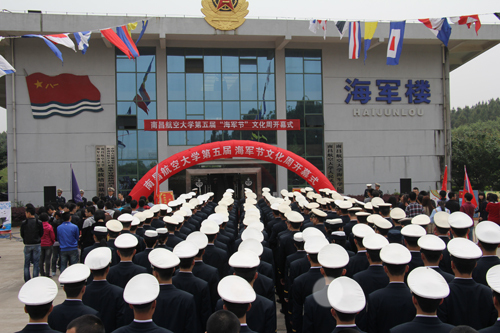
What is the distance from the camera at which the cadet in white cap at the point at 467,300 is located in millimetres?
3262

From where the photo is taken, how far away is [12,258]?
1075cm

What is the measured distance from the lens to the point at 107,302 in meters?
3.57

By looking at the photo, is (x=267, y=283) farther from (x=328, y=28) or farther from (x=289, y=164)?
(x=328, y=28)

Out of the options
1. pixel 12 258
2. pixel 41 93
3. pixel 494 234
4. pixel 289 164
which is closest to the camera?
pixel 494 234

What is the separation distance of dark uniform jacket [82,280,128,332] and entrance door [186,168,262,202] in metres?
14.9

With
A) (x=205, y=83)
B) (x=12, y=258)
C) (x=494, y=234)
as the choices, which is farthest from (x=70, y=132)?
(x=494, y=234)

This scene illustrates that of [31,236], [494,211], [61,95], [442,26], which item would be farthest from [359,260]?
[61,95]

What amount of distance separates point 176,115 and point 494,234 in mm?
16159

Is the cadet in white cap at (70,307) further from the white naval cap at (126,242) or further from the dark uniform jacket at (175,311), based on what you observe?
the white naval cap at (126,242)

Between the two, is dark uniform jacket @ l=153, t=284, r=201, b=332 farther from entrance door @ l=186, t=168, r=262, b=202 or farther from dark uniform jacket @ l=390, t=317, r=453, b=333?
entrance door @ l=186, t=168, r=262, b=202

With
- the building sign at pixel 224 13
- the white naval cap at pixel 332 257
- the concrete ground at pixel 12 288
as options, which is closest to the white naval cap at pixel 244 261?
the white naval cap at pixel 332 257

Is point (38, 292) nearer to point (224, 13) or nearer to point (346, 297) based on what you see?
point (346, 297)

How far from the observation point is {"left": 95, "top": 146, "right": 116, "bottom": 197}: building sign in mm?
17812

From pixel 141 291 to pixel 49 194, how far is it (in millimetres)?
16842
